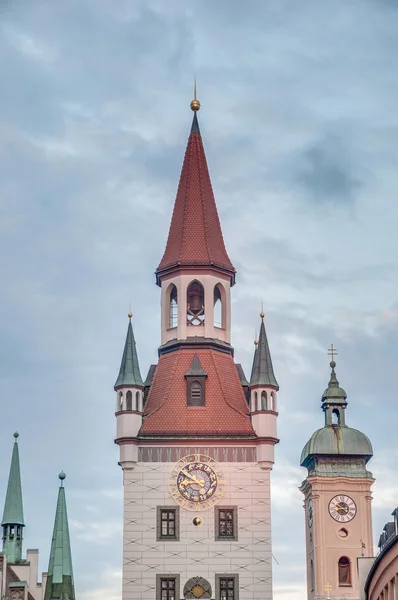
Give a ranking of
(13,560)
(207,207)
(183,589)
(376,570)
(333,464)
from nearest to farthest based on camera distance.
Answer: (376,570)
(183,589)
(13,560)
(207,207)
(333,464)

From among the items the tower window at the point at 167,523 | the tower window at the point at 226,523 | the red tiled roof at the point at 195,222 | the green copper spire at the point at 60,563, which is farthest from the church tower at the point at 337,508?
the green copper spire at the point at 60,563

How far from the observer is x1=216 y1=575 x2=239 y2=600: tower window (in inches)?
3430

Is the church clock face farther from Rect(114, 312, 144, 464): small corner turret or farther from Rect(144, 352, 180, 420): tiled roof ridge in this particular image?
Rect(144, 352, 180, 420): tiled roof ridge

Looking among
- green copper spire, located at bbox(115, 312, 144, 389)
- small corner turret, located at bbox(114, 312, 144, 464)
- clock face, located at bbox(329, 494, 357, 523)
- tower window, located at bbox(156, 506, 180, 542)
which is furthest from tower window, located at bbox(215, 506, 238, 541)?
clock face, located at bbox(329, 494, 357, 523)

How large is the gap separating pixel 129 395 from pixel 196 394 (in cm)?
366

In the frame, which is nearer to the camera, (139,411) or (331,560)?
(139,411)

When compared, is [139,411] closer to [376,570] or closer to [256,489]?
[256,489]

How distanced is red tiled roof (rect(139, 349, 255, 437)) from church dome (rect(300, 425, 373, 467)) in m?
13.7

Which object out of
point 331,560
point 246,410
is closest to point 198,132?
point 246,410

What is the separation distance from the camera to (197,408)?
3622 inches

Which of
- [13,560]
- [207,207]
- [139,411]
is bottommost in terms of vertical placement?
[13,560]

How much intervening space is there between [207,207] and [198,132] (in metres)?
5.09

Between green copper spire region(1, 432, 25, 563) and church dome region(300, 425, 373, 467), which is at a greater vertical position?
church dome region(300, 425, 373, 467)

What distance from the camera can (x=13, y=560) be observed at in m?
94.4
